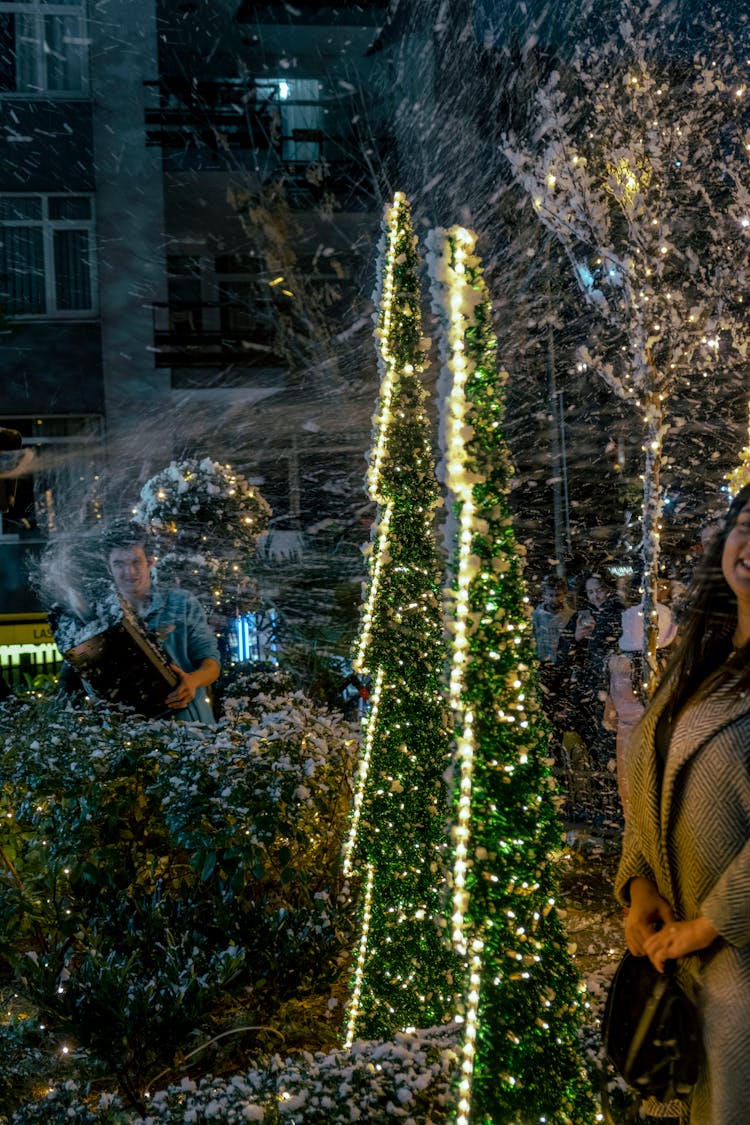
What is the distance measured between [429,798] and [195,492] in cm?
678

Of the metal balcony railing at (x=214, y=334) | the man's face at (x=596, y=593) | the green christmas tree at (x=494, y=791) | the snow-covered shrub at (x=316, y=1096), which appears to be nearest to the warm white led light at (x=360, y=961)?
the snow-covered shrub at (x=316, y=1096)

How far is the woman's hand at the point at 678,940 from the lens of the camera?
1.96m

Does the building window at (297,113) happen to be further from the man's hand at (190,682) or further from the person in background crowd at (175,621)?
the man's hand at (190,682)

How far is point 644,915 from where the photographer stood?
2148 millimetres

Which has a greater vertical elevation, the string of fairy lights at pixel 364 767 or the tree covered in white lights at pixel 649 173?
the tree covered in white lights at pixel 649 173

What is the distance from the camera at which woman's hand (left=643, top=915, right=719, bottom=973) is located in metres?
1.96

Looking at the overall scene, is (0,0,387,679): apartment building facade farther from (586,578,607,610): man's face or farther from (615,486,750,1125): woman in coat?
(615,486,750,1125): woman in coat

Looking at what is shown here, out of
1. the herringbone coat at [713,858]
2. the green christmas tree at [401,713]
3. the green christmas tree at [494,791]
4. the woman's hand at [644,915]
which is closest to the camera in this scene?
the herringbone coat at [713,858]

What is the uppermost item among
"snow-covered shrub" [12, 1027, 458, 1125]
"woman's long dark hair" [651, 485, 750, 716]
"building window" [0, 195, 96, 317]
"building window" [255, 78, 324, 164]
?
"building window" [255, 78, 324, 164]

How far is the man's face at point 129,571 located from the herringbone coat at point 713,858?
4883 mm

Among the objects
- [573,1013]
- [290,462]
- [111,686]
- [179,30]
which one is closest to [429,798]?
[573,1013]

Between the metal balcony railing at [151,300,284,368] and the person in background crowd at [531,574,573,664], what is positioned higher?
the metal balcony railing at [151,300,284,368]

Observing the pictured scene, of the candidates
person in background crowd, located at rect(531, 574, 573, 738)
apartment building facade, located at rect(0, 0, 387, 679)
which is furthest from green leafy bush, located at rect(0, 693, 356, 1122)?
apartment building facade, located at rect(0, 0, 387, 679)

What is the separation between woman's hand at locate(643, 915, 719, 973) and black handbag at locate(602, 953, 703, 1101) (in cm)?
4
